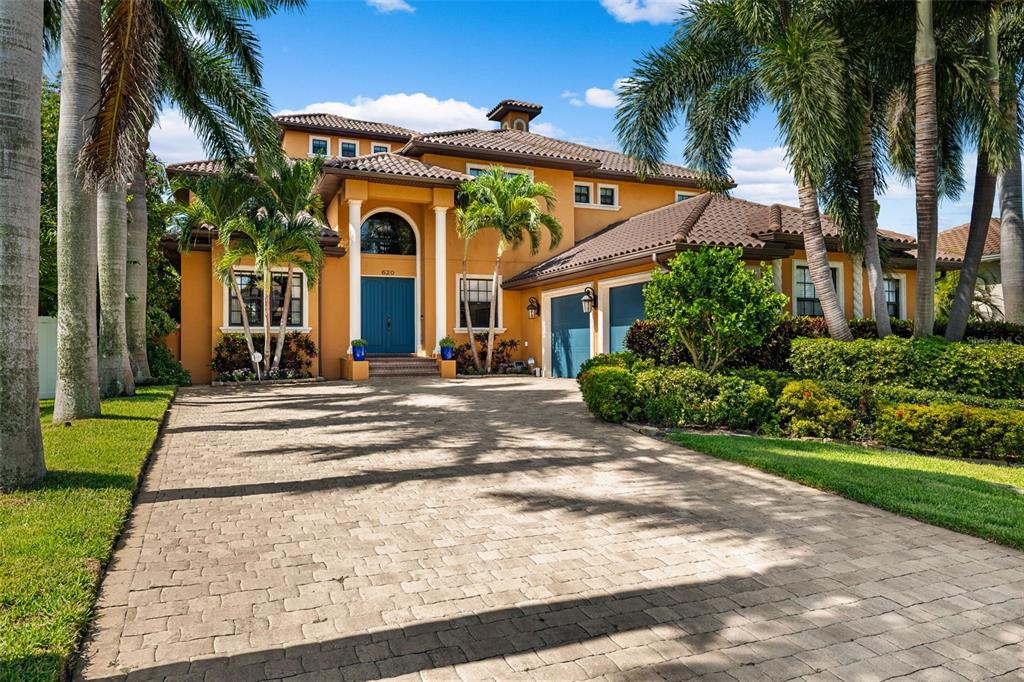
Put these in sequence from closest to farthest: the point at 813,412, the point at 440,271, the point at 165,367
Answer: the point at 813,412 → the point at 165,367 → the point at 440,271

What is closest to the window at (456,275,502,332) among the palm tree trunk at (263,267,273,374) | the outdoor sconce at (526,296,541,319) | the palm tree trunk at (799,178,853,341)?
the outdoor sconce at (526,296,541,319)

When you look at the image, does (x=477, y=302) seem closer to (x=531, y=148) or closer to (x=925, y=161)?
(x=531, y=148)

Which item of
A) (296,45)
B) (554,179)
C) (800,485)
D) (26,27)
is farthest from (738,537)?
(554,179)

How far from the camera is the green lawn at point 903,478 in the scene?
5215 mm

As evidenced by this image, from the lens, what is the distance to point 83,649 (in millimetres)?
3000

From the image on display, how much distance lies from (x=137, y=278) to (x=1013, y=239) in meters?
19.7

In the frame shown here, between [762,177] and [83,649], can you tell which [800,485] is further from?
[762,177]

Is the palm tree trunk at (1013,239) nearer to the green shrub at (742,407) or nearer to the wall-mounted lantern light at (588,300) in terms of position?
the green shrub at (742,407)

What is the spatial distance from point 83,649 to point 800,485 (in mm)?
6171

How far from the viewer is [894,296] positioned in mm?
19234

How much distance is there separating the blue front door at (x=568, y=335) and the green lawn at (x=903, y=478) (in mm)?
9532

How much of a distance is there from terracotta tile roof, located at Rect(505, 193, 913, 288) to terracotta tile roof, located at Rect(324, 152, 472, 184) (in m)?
4.13

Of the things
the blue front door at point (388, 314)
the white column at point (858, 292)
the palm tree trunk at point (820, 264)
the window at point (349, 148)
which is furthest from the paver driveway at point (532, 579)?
the window at point (349, 148)

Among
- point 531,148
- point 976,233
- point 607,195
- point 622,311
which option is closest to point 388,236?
point 531,148
